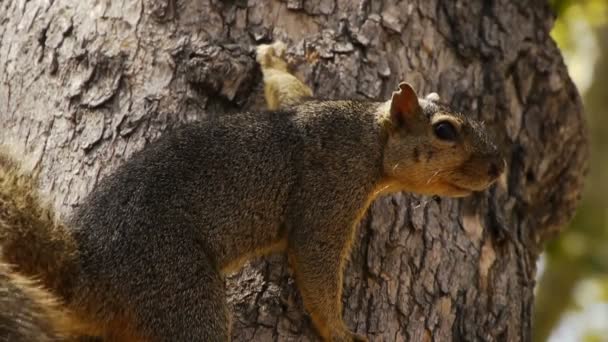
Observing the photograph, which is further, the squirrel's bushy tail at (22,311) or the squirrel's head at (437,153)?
the squirrel's head at (437,153)

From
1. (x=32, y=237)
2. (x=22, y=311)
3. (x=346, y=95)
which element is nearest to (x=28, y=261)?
(x=32, y=237)

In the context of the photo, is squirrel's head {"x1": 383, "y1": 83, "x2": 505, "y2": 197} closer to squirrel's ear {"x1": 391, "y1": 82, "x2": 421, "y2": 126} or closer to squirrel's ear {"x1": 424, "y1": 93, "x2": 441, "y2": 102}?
squirrel's ear {"x1": 391, "y1": 82, "x2": 421, "y2": 126}

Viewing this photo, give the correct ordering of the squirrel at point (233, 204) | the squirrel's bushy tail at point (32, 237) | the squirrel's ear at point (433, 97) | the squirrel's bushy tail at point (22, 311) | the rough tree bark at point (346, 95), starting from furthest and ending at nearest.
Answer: the squirrel's ear at point (433, 97), the rough tree bark at point (346, 95), the squirrel at point (233, 204), the squirrel's bushy tail at point (32, 237), the squirrel's bushy tail at point (22, 311)

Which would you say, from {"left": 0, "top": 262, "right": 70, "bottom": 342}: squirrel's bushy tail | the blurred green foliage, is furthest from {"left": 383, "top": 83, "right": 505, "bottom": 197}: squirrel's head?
the blurred green foliage

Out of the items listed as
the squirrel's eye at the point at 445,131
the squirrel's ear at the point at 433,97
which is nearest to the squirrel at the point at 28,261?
the squirrel's eye at the point at 445,131

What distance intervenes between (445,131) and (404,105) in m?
0.22

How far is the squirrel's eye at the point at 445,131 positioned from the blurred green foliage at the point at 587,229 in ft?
11.1

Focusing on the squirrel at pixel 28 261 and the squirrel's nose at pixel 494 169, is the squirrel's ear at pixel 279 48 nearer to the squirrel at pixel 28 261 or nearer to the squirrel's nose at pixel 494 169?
the squirrel's nose at pixel 494 169

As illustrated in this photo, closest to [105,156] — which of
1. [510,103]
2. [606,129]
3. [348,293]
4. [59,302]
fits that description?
[59,302]

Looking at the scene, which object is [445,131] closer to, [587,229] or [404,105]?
[404,105]

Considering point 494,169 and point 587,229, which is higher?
point 494,169

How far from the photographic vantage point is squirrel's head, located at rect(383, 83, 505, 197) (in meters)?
4.46

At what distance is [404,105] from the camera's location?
4457mm

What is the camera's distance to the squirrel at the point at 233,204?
3.61 meters
